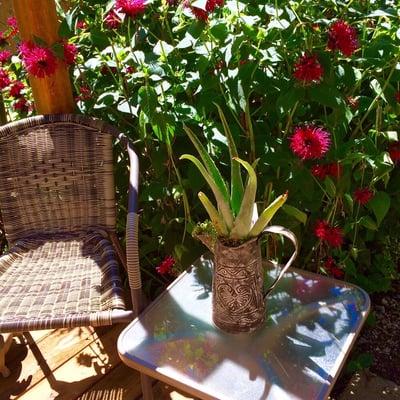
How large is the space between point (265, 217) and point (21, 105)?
1.19 meters

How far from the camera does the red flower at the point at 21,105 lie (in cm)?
182

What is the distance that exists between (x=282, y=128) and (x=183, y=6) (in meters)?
0.47

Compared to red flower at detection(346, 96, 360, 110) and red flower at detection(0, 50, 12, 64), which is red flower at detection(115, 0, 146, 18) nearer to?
red flower at detection(346, 96, 360, 110)

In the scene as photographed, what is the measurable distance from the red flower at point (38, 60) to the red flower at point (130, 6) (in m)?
0.35

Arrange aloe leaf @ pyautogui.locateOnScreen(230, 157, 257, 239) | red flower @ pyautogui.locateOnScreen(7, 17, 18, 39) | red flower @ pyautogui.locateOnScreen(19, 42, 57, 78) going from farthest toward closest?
red flower @ pyautogui.locateOnScreen(7, 17, 18, 39), red flower @ pyautogui.locateOnScreen(19, 42, 57, 78), aloe leaf @ pyautogui.locateOnScreen(230, 157, 257, 239)

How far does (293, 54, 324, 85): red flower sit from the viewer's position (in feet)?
3.70

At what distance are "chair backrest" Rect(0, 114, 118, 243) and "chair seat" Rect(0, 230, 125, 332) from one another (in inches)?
3.1

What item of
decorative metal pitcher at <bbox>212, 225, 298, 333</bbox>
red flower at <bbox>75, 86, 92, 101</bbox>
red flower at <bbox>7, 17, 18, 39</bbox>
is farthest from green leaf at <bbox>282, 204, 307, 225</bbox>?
red flower at <bbox>7, 17, 18, 39</bbox>

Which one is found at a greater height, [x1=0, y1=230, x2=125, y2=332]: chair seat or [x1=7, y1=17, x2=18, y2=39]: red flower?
[x1=7, y1=17, x2=18, y2=39]: red flower

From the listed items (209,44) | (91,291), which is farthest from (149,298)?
(209,44)

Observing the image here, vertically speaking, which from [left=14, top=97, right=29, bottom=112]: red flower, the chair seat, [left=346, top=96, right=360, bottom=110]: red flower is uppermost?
[left=346, top=96, right=360, bottom=110]: red flower

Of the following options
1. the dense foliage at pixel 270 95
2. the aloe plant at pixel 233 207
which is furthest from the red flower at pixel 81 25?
the aloe plant at pixel 233 207

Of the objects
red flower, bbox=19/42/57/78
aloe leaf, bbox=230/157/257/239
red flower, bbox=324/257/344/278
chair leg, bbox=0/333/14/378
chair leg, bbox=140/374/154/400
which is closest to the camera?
aloe leaf, bbox=230/157/257/239

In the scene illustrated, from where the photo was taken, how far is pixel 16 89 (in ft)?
5.91
